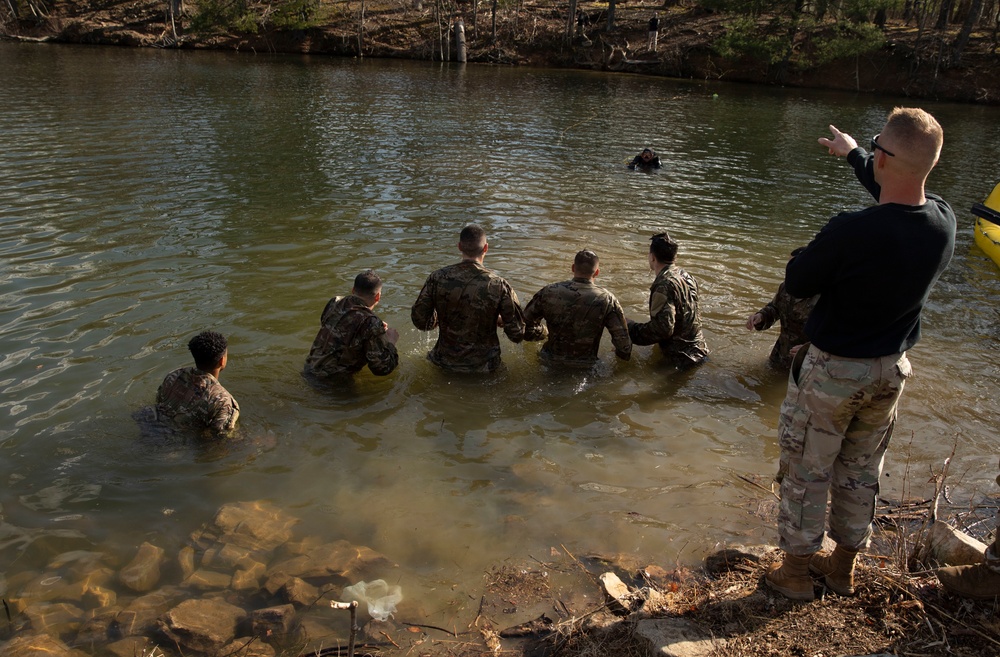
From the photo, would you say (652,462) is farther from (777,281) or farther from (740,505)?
(777,281)

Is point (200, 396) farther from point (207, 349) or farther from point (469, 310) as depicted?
point (469, 310)

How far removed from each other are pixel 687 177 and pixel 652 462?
40.0 ft

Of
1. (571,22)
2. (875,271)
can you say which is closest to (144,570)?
(875,271)

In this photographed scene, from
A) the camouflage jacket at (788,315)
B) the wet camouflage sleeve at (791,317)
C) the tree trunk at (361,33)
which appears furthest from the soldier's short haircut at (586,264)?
the tree trunk at (361,33)

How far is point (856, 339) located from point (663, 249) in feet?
12.8

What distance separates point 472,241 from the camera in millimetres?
6785

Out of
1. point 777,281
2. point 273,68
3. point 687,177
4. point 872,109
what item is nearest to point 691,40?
point 872,109

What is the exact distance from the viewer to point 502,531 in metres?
5.09

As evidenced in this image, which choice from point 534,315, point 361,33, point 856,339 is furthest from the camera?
point 361,33

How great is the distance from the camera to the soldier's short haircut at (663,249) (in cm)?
718

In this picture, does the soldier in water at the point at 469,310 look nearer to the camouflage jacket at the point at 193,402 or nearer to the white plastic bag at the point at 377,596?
the camouflage jacket at the point at 193,402

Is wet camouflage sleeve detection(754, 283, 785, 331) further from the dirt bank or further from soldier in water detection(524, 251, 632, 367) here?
the dirt bank

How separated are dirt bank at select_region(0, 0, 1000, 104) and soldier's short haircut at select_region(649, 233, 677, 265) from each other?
121 feet

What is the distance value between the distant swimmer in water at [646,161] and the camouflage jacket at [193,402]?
13.2 m
